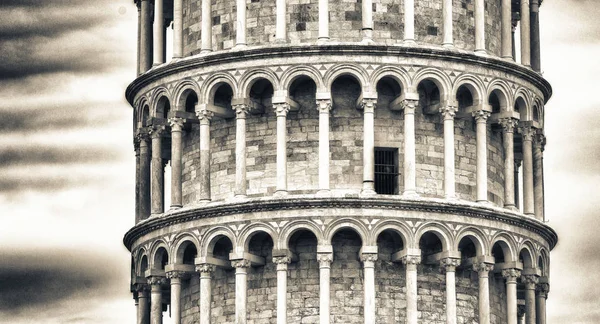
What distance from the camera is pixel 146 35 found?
69.3 m

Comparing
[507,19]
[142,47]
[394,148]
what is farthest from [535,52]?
[142,47]

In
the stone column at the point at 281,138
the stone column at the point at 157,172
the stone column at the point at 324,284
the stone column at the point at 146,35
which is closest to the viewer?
the stone column at the point at 324,284

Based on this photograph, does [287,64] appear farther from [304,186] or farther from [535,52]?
[535,52]

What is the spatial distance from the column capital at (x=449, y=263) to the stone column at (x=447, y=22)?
18.8ft

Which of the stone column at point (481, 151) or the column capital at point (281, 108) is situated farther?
the stone column at point (481, 151)

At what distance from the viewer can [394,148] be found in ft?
214

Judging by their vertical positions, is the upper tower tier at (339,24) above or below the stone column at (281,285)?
above

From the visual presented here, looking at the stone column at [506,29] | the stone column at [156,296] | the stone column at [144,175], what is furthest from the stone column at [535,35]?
the stone column at [156,296]

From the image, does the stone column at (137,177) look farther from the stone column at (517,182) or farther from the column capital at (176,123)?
the stone column at (517,182)

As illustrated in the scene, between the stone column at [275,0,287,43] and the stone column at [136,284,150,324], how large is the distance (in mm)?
7741

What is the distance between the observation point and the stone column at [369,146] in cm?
6391

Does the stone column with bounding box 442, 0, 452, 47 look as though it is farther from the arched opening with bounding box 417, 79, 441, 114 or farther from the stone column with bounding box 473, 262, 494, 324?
the stone column with bounding box 473, 262, 494, 324

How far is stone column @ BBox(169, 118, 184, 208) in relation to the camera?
6594 cm

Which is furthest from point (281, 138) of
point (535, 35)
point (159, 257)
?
point (535, 35)
